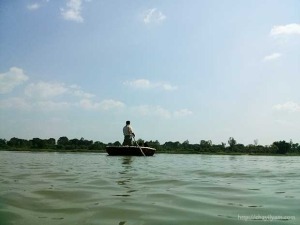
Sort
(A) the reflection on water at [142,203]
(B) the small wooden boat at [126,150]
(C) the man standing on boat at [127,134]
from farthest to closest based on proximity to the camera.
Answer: (C) the man standing on boat at [127,134]
(B) the small wooden boat at [126,150]
(A) the reflection on water at [142,203]

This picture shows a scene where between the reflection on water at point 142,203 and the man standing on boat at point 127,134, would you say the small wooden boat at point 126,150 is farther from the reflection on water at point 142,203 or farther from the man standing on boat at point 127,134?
the reflection on water at point 142,203

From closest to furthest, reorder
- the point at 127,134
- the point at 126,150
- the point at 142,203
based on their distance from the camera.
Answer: the point at 142,203 → the point at 126,150 → the point at 127,134

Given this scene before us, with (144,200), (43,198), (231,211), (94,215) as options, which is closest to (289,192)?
(231,211)

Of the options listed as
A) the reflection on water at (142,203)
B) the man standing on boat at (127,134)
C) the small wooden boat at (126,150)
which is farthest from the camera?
the man standing on boat at (127,134)

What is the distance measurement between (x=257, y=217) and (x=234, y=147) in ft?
268

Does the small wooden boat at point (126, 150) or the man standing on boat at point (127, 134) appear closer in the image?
the small wooden boat at point (126, 150)

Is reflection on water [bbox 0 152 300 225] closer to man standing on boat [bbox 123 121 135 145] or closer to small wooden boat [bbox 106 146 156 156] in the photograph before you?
small wooden boat [bbox 106 146 156 156]

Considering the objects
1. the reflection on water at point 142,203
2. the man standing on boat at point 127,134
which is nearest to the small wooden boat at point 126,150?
the man standing on boat at point 127,134

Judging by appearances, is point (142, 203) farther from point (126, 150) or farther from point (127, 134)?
point (127, 134)

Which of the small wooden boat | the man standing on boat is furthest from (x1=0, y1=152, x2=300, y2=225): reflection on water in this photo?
the man standing on boat

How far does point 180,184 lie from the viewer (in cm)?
637

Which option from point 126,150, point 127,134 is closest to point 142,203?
point 126,150

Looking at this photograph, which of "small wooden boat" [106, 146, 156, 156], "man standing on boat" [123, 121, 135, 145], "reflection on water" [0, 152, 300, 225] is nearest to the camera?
"reflection on water" [0, 152, 300, 225]

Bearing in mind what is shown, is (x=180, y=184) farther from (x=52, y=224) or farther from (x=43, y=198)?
(x=52, y=224)
